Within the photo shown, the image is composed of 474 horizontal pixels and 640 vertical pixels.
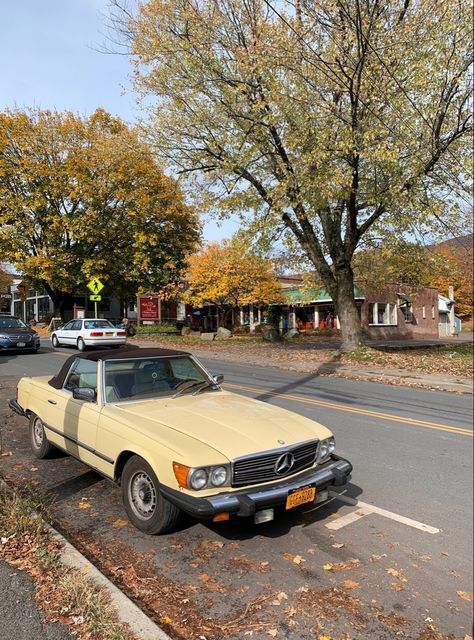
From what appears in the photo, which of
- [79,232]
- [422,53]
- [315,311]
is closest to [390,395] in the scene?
[422,53]

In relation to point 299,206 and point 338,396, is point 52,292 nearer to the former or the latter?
point 299,206

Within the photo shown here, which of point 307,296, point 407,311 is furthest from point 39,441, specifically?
point 407,311

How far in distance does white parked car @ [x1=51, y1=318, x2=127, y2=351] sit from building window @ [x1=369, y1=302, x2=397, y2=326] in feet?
70.7

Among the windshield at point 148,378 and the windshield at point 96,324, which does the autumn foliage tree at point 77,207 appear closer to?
the windshield at point 96,324

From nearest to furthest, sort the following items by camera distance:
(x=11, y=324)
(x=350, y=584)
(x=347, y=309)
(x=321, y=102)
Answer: (x=350, y=584)
(x=321, y=102)
(x=347, y=309)
(x=11, y=324)

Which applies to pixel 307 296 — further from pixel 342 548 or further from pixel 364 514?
pixel 342 548

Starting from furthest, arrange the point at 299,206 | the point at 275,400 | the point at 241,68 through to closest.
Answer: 1. the point at 299,206
2. the point at 241,68
3. the point at 275,400

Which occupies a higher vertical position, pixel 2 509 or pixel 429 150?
pixel 429 150

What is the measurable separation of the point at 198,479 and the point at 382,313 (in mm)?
35823

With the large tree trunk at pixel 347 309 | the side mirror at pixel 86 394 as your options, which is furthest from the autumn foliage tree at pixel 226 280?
the side mirror at pixel 86 394

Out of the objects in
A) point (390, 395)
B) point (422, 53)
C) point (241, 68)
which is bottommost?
point (390, 395)

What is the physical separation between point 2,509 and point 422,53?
1138 cm

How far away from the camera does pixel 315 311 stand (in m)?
37.1

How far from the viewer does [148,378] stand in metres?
4.65
